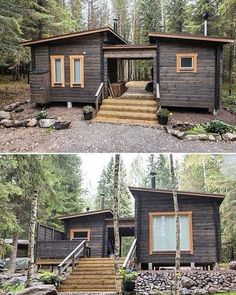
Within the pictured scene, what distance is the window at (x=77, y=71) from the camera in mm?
15727

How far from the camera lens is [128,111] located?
13938 mm

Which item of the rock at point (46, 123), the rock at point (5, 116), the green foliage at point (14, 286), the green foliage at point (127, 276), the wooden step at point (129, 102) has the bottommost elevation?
the green foliage at point (14, 286)

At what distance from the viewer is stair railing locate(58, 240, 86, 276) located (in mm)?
11957

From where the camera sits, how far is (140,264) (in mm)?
13070

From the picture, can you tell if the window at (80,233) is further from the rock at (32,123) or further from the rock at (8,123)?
the rock at (8,123)

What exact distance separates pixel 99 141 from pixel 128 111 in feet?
10.4

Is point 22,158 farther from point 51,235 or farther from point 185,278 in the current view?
point 51,235

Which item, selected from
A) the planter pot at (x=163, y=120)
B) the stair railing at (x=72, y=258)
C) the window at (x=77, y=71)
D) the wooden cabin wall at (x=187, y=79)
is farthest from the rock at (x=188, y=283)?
the window at (x=77, y=71)

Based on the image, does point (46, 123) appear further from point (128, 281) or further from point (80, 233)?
point (80, 233)

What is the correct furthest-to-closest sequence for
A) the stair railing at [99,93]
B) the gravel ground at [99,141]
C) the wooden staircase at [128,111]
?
the stair railing at [99,93] < the wooden staircase at [128,111] < the gravel ground at [99,141]

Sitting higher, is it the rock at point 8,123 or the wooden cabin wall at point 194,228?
the rock at point 8,123

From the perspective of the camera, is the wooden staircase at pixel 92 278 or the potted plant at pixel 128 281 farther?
the wooden staircase at pixel 92 278

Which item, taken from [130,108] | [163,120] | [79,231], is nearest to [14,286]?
[79,231]

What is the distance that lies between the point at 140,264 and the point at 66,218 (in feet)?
16.4
